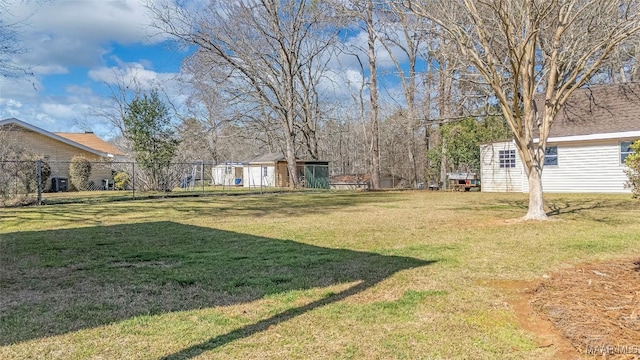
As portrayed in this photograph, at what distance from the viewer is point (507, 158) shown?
62.6ft

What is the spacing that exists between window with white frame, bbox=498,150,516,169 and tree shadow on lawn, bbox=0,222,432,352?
15.6 m

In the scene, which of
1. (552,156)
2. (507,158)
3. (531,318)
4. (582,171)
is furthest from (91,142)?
(531,318)

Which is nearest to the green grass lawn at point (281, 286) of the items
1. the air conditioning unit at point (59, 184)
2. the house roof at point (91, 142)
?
the air conditioning unit at point (59, 184)

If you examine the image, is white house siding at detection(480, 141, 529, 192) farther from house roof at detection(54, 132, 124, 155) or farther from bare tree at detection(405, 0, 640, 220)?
house roof at detection(54, 132, 124, 155)

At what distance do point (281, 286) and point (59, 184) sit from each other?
2175 centimetres

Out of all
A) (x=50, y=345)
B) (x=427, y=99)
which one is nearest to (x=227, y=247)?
(x=50, y=345)

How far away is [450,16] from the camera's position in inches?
347

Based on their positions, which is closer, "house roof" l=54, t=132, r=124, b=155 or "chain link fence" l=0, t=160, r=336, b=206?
"chain link fence" l=0, t=160, r=336, b=206

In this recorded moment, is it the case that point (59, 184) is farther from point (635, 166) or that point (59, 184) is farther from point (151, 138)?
point (635, 166)

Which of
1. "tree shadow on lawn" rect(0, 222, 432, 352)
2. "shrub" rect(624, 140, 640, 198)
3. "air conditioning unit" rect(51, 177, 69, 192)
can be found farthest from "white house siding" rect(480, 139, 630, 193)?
"air conditioning unit" rect(51, 177, 69, 192)

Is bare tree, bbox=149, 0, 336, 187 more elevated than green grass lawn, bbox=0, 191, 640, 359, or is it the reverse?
bare tree, bbox=149, 0, 336, 187

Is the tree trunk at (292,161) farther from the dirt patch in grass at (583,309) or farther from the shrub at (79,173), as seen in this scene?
Result: the dirt patch in grass at (583,309)

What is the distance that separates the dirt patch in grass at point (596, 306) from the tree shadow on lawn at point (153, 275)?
5.13 feet

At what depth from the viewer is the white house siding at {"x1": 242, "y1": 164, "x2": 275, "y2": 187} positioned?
32.3 m
